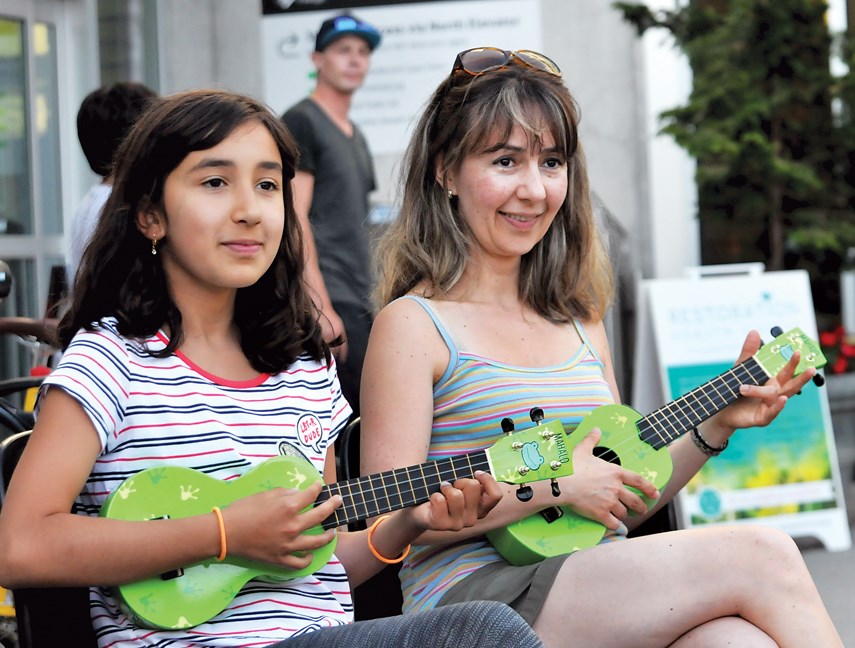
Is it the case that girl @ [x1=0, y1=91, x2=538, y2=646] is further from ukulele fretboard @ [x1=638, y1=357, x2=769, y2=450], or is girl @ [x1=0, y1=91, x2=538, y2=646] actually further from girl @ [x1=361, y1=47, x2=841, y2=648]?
ukulele fretboard @ [x1=638, y1=357, x2=769, y2=450]

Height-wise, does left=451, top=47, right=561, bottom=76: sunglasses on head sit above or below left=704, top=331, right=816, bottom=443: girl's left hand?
above

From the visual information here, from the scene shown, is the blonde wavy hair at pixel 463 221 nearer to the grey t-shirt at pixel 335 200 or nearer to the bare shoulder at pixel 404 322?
the bare shoulder at pixel 404 322

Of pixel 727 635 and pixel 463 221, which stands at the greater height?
pixel 463 221

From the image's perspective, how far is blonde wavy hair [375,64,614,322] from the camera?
238cm

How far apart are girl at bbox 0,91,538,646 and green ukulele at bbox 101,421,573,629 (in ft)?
0.08

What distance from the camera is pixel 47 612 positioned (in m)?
1.66

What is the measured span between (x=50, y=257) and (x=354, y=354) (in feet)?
6.41

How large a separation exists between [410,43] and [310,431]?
189 inches

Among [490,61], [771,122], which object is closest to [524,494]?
[490,61]

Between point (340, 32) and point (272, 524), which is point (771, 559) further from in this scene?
point (340, 32)

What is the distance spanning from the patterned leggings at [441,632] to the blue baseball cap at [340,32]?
3309 millimetres

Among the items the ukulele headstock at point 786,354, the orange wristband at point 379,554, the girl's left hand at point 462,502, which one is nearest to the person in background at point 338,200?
the ukulele headstock at point 786,354

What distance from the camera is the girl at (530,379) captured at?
6.19ft

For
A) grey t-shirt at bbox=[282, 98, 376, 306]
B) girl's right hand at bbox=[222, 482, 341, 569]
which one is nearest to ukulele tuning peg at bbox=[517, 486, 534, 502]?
girl's right hand at bbox=[222, 482, 341, 569]
